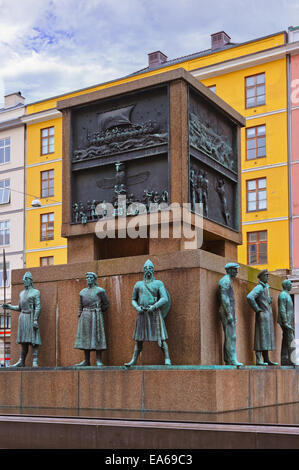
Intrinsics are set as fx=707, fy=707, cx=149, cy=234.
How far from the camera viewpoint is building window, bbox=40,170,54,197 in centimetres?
4934

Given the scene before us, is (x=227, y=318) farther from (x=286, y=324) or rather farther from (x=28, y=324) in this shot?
(x=28, y=324)

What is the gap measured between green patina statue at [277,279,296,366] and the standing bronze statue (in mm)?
4869

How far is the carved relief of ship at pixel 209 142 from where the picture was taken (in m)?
14.3

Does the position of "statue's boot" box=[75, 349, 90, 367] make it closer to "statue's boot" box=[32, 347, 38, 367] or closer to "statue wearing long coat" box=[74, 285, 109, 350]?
"statue wearing long coat" box=[74, 285, 109, 350]

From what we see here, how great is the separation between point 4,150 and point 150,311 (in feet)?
143

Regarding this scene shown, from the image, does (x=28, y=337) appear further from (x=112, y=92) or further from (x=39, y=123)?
(x=39, y=123)

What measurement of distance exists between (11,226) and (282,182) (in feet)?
69.7

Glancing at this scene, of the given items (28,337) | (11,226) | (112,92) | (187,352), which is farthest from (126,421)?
(11,226)

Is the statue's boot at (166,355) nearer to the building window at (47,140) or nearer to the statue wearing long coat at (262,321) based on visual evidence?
the statue wearing long coat at (262,321)

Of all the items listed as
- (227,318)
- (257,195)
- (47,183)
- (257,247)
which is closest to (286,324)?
(227,318)

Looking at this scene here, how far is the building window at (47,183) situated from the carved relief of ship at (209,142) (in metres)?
34.1

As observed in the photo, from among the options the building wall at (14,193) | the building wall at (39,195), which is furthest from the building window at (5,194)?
the building wall at (39,195)

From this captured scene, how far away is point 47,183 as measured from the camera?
163 feet

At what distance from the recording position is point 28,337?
518 inches
